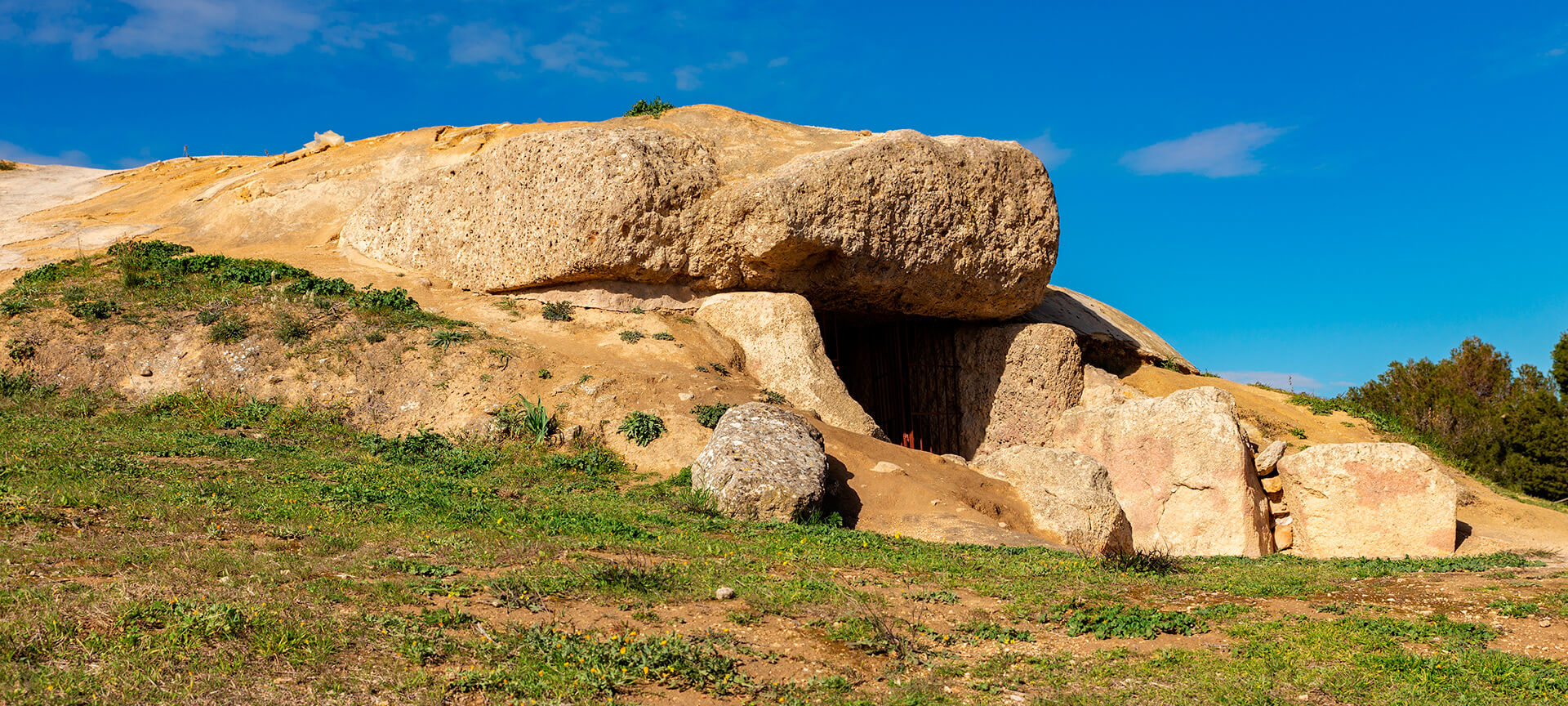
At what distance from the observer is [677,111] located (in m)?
19.4

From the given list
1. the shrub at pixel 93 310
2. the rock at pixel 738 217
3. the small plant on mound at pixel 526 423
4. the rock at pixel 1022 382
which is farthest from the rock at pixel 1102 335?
the shrub at pixel 93 310

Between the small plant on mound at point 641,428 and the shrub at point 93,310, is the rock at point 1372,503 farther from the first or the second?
the shrub at point 93,310

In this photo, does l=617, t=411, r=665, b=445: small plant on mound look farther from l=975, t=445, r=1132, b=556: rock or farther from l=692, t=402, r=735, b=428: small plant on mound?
l=975, t=445, r=1132, b=556: rock

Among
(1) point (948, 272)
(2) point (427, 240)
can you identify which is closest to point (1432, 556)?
(1) point (948, 272)

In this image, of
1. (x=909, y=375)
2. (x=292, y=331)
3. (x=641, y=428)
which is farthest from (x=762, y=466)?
(x=909, y=375)

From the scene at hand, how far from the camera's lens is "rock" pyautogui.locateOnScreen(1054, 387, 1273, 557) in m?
13.0

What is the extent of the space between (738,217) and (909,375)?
628cm

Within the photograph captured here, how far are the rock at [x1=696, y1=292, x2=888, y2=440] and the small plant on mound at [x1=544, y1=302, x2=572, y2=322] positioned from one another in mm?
2254

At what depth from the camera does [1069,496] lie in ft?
41.1

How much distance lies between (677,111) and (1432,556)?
1484 cm

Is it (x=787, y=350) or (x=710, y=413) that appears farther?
(x=787, y=350)

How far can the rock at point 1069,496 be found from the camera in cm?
1212

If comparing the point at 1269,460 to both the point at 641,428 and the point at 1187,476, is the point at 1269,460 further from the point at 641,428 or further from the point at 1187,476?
the point at 641,428

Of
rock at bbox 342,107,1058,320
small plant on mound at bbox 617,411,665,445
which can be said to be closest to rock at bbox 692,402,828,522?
small plant on mound at bbox 617,411,665,445
